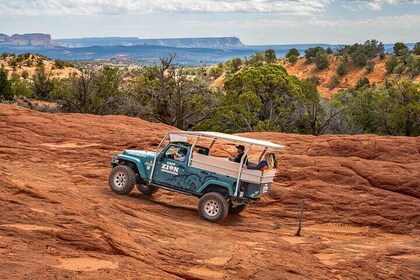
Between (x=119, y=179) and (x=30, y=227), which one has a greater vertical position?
(x=30, y=227)

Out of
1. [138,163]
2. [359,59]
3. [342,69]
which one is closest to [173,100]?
[138,163]

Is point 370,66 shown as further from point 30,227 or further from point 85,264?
point 85,264

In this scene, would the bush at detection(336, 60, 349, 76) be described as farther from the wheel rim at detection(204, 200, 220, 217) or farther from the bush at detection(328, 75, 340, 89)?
the wheel rim at detection(204, 200, 220, 217)

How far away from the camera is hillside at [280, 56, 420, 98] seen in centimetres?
8062

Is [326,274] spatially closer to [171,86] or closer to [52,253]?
[52,253]

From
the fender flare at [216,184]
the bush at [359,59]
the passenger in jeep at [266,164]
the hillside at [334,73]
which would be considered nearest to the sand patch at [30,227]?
the fender flare at [216,184]

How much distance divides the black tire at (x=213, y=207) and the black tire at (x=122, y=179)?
202cm

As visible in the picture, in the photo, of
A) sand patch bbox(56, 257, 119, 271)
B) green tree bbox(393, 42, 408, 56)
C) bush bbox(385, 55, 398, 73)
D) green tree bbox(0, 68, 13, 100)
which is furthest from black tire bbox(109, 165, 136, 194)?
green tree bbox(393, 42, 408, 56)

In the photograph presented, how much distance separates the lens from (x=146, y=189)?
15648mm

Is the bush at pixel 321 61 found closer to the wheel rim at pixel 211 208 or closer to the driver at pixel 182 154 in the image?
the driver at pixel 182 154

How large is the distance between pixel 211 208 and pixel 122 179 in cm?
260

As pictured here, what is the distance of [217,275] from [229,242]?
101 inches

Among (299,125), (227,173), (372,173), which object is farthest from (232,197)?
(299,125)

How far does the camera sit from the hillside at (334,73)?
8062cm
